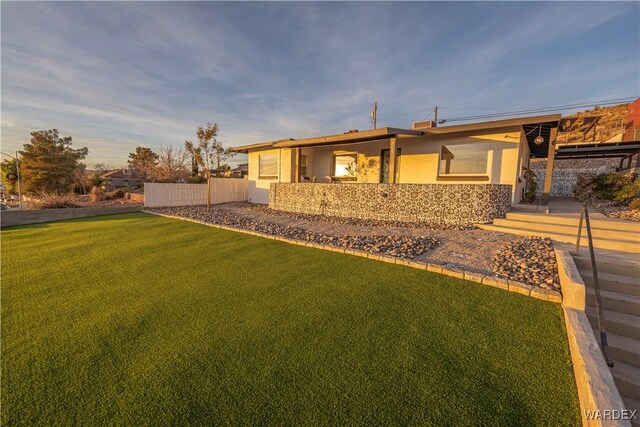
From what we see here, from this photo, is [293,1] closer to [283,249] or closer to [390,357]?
[283,249]

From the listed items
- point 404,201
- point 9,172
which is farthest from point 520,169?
point 9,172

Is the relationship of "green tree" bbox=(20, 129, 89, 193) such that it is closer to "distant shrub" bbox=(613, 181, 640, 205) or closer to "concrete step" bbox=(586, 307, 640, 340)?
"concrete step" bbox=(586, 307, 640, 340)

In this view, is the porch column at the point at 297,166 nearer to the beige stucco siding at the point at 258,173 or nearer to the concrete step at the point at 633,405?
the beige stucco siding at the point at 258,173

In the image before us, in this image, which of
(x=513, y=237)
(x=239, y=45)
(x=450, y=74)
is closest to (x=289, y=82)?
(x=239, y=45)

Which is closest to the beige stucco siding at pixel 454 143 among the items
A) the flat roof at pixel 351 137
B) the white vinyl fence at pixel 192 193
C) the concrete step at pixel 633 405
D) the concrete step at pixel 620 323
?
the flat roof at pixel 351 137

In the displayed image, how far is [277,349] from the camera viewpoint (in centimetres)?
227

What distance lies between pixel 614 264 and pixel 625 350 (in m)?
1.81

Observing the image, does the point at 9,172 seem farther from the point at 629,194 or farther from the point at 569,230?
the point at 629,194

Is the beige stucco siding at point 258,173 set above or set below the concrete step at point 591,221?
above

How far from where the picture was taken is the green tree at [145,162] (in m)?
23.6

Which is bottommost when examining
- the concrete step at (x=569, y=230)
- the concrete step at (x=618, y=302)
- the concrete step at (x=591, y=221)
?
the concrete step at (x=618, y=302)

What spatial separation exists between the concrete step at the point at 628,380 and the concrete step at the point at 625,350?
0.28ft

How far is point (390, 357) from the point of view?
2.17 meters

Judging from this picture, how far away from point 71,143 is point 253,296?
29.4m
